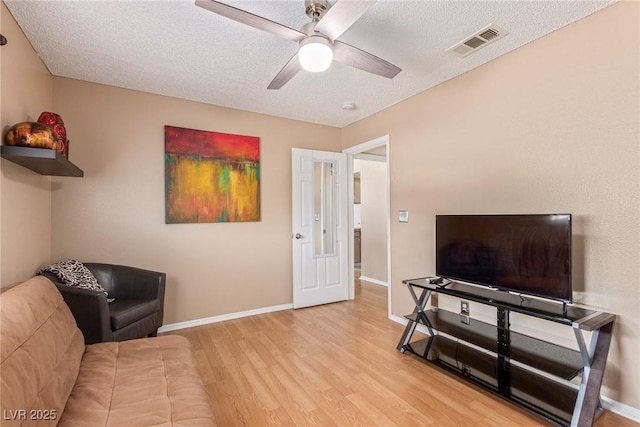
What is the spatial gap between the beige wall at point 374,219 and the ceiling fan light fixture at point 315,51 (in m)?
3.96

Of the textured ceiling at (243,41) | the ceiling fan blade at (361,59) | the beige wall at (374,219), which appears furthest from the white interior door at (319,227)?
the ceiling fan blade at (361,59)

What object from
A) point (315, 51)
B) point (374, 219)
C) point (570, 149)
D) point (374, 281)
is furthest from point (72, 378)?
point (374, 219)

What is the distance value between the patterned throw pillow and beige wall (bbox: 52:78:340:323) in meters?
0.36

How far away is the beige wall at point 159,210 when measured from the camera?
3023mm

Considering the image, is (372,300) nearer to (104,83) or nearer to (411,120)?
(411,120)

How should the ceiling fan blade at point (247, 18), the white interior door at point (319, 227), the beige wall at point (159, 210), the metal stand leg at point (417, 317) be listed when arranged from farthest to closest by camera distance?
the white interior door at point (319, 227) → the beige wall at point (159, 210) → the metal stand leg at point (417, 317) → the ceiling fan blade at point (247, 18)

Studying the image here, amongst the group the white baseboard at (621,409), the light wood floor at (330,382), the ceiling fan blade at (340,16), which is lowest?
the light wood floor at (330,382)

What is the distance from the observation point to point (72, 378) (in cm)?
143

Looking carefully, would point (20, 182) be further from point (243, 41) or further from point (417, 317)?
point (417, 317)

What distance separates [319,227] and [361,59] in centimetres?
267

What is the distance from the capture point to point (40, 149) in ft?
6.32

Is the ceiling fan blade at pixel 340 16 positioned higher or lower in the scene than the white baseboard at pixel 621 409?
higher

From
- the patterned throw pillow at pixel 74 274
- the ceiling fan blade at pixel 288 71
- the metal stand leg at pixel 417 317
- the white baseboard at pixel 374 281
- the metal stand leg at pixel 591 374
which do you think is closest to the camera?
the metal stand leg at pixel 591 374

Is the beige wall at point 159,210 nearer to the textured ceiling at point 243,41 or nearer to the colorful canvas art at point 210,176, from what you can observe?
the colorful canvas art at point 210,176
